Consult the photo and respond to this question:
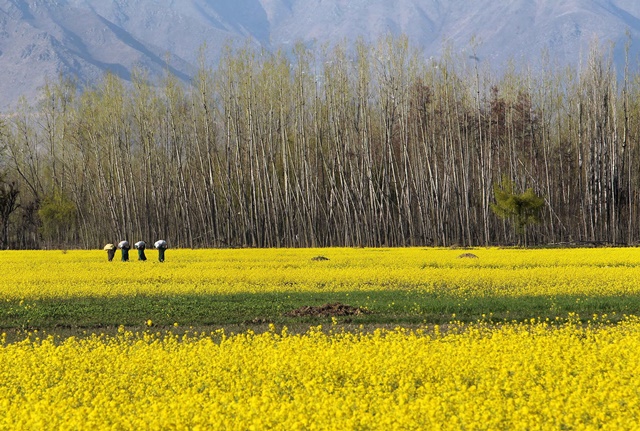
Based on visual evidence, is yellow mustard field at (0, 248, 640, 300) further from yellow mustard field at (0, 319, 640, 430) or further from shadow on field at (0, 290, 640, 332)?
yellow mustard field at (0, 319, 640, 430)

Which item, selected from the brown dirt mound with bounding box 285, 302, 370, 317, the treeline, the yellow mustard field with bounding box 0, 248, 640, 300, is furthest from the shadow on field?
the treeline

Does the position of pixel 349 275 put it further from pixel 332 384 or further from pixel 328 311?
pixel 332 384

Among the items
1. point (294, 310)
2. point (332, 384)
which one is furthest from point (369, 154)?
point (332, 384)

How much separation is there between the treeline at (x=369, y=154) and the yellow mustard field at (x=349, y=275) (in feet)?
40.4

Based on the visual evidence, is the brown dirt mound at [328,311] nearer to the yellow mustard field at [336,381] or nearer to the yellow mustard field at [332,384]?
the yellow mustard field at [336,381]

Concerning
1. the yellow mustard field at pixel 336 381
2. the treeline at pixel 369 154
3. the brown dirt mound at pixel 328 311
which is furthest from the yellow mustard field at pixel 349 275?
the treeline at pixel 369 154

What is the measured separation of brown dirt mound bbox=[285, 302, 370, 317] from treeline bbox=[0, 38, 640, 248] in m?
28.0

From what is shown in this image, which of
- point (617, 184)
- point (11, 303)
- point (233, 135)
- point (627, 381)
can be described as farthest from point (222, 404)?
point (233, 135)

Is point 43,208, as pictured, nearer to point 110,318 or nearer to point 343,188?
point 343,188

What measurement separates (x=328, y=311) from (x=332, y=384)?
27.2 feet

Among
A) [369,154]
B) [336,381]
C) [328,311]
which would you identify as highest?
[369,154]

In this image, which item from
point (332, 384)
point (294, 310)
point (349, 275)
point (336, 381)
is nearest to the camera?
point (332, 384)

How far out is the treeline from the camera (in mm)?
47812

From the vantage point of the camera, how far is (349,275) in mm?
26281
